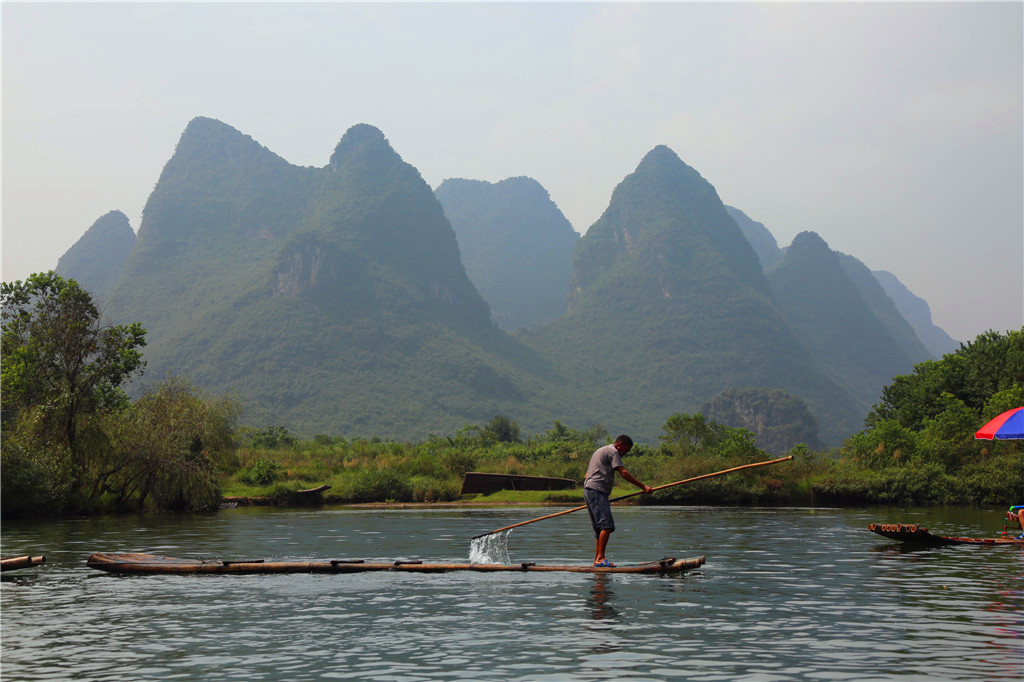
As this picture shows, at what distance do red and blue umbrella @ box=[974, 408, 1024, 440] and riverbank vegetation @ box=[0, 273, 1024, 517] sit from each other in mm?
22260

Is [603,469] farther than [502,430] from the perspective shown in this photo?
No

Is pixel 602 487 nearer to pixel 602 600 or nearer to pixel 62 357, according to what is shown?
pixel 602 600

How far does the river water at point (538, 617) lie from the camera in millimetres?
11578

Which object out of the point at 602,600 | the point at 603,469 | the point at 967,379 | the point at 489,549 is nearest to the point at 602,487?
the point at 603,469

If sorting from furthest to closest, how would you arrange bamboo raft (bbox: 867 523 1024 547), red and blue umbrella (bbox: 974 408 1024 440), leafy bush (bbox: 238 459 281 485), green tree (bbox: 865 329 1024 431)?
green tree (bbox: 865 329 1024 431)
leafy bush (bbox: 238 459 281 485)
red and blue umbrella (bbox: 974 408 1024 440)
bamboo raft (bbox: 867 523 1024 547)

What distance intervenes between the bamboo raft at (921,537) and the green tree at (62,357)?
31.8 metres

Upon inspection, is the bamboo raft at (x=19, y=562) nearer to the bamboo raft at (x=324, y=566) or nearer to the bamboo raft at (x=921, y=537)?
the bamboo raft at (x=324, y=566)

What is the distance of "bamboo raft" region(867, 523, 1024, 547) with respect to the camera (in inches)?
992

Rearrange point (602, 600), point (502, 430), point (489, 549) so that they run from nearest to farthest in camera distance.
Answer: point (602, 600), point (489, 549), point (502, 430)

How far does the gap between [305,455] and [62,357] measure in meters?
25.8

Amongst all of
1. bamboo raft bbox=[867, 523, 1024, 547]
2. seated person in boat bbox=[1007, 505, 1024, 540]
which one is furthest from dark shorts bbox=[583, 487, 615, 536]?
seated person in boat bbox=[1007, 505, 1024, 540]

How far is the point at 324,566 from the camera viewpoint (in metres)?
20.4

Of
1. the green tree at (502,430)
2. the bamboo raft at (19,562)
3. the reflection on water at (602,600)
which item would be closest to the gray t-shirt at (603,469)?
the reflection on water at (602,600)

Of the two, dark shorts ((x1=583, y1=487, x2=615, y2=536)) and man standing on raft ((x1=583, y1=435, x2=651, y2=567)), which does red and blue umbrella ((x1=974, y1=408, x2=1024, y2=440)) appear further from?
dark shorts ((x1=583, y1=487, x2=615, y2=536))
